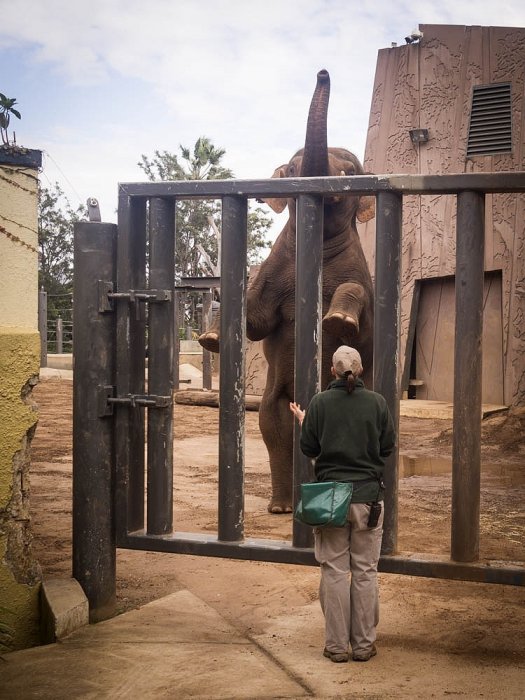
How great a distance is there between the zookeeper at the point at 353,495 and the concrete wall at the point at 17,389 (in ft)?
3.77

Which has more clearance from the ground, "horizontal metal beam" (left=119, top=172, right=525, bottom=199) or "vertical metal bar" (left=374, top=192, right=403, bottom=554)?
"horizontal metal beam" (left=119, top=172, right=525, bottom=199)

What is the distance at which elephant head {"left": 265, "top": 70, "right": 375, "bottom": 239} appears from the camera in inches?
223

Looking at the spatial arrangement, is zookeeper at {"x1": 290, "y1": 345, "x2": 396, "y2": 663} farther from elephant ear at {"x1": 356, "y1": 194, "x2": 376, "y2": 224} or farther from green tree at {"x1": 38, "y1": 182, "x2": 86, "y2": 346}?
green tree at {"x1": 38, "y1": 182, "x2": 86, "y2": 346}

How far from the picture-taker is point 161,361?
12.0 feet

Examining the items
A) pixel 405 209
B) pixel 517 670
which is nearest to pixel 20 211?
pixel 517 670

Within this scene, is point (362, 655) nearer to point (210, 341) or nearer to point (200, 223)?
point (210, 341)

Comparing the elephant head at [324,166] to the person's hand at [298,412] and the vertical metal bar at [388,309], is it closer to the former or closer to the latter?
the vertical metal bar at [388,309]

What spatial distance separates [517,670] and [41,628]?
1.85 m

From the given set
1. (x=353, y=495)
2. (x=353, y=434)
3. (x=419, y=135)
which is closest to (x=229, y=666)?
(x=353, y=495)

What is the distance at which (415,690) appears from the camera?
2.77m

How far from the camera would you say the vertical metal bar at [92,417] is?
12.0 feet

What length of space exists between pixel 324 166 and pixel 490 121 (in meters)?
8.99

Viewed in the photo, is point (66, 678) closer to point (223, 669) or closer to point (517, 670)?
point (223, 669)

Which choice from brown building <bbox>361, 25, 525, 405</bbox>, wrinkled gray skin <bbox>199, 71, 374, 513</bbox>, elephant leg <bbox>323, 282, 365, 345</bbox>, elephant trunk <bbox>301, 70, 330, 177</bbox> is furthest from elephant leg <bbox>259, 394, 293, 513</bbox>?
brown building <bbox>361, 25, 525, 405</bbox>
